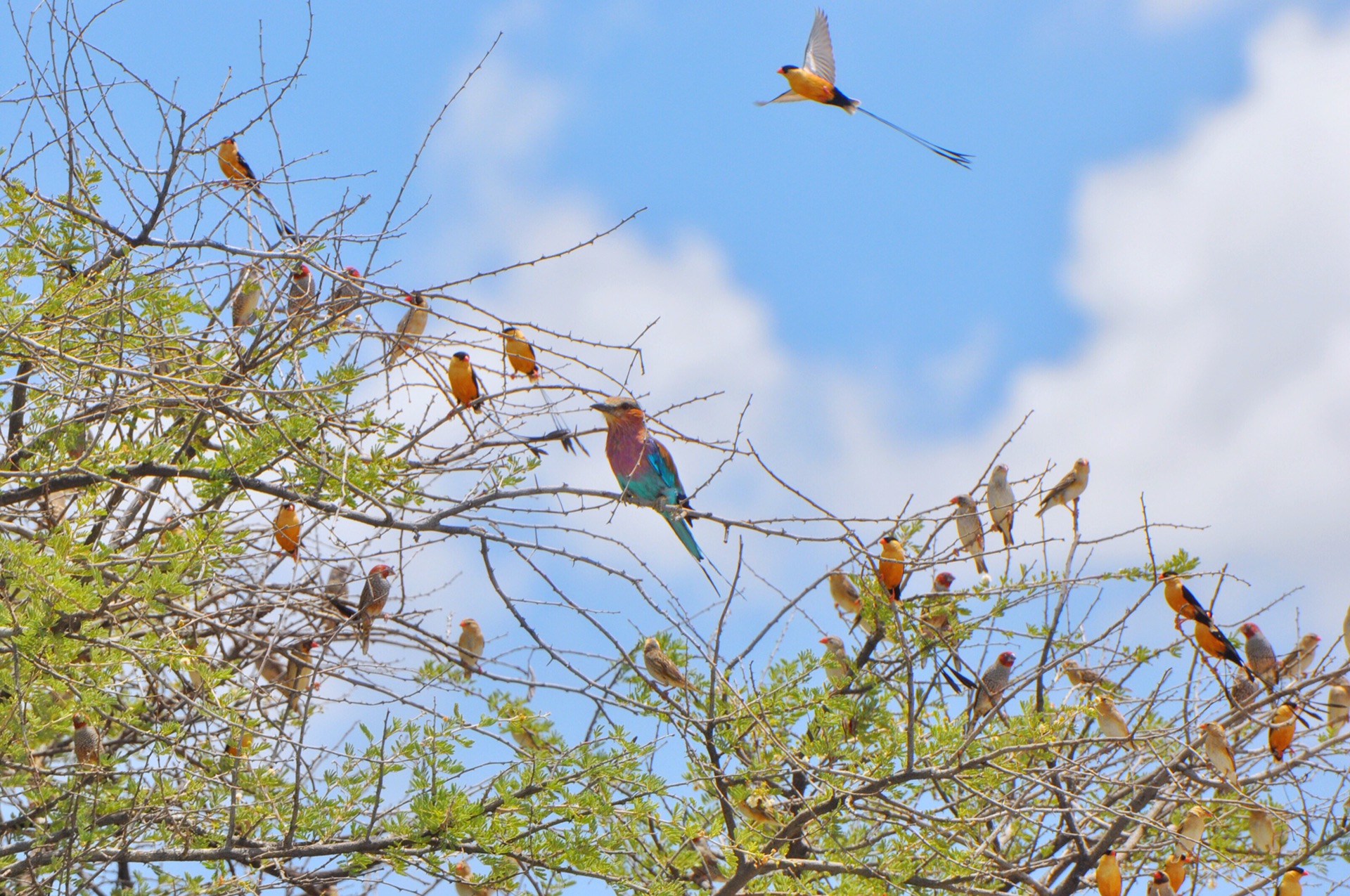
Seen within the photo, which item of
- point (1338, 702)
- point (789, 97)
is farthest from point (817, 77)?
point (1338, 702)

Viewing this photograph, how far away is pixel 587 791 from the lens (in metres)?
4.65

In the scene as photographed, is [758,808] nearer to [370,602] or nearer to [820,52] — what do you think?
[370,602]

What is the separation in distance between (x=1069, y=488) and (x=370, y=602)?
3.71 m

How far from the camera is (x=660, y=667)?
5629 mm

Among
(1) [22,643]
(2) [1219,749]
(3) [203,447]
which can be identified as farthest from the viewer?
(3) [203,447]

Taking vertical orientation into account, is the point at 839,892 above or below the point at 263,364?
below

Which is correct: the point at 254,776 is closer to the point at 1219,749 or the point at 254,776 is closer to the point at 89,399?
the point at 89,399

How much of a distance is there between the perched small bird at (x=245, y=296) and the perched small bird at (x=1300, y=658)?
517 cm

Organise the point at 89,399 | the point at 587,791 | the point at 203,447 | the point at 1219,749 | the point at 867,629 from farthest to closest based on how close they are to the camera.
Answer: the point at 867,629 → the point at 203,447 → the point at 1219,749 → the point at 587,791 → the point at 89,399

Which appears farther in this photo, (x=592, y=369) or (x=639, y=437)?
(x=639, y=437)

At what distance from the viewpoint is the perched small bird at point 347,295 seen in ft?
14.4

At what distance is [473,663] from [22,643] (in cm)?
256

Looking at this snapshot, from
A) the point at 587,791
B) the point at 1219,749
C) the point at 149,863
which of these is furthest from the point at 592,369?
the point at 1219,749

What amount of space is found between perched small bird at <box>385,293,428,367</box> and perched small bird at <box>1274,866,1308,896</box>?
4.55 m
